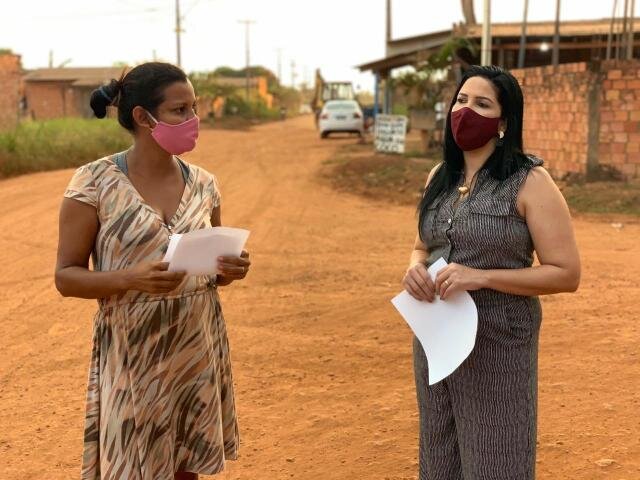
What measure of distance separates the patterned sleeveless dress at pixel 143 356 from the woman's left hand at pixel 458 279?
78 centimetres

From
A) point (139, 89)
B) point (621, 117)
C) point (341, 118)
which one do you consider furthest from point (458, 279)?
point (341, 118)

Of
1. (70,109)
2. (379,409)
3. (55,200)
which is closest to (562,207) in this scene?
(379,409)

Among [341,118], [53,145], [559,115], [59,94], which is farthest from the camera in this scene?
[59,94]

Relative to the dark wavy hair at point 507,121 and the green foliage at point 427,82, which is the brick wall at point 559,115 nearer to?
the green foliage at point 427,82

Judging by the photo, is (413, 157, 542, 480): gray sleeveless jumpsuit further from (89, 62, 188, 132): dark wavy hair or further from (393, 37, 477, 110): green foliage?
(393, 37, 477, 110): green foliage

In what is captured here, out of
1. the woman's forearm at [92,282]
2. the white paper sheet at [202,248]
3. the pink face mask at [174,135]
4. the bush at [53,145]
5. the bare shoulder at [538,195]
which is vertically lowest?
the bush at [53,145]

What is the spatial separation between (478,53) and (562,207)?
16.4m

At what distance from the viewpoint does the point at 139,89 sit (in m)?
2.37

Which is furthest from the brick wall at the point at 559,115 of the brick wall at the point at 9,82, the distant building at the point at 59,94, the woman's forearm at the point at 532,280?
the distant building at the point at 59,94

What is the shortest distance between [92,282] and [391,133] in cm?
1704

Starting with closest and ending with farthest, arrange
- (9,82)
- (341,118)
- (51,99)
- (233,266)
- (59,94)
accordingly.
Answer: (233,266)
(9,82)
(341,118)
(59,94)
(51,99)

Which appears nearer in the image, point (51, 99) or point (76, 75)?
point (51, 99)

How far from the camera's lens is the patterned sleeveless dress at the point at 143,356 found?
2314 mm

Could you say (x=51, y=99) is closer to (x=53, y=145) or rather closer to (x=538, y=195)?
(x=53, y=145)
